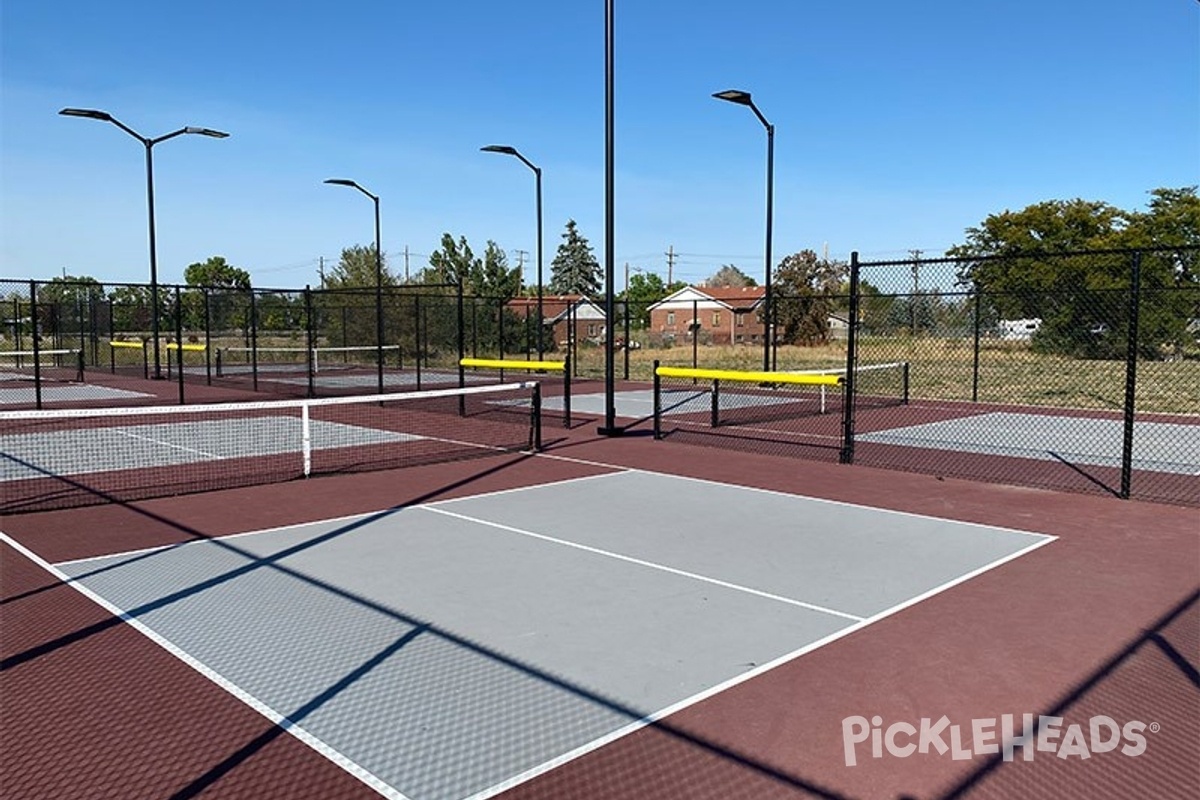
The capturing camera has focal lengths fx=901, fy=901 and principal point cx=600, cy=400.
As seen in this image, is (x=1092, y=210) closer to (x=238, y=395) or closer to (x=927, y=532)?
(x=238, y=395)

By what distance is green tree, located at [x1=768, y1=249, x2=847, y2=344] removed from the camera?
4869 centimetres

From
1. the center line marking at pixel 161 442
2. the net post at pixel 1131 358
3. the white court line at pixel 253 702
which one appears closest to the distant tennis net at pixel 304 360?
the center line marking at pixel 161 442

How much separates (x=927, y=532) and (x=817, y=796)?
4931 millimetres

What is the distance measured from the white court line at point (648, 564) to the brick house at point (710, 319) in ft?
167

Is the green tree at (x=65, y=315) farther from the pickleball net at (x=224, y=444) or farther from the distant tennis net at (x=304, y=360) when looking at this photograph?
the pickleball net at (x=224, y=444)

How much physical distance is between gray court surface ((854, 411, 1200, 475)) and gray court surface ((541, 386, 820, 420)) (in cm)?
450

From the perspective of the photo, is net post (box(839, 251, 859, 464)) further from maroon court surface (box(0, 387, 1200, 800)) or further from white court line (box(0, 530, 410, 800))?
white court line (box(0, 530, 410, 800))

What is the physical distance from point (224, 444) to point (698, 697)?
445 inches

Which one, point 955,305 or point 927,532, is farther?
point 955,305

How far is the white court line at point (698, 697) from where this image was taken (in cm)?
360

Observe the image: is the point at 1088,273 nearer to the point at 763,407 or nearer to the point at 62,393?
the point at 763,407

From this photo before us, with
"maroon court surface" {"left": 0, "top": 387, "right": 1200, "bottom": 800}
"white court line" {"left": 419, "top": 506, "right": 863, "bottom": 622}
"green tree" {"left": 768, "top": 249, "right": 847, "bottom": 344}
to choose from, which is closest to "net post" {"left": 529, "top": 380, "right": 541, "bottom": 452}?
"white court line" {"left": 419, "top": 506, "right": 863, "bottom": 622}

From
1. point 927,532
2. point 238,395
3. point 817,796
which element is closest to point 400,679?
point 817,796

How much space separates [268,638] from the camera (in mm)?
5176
